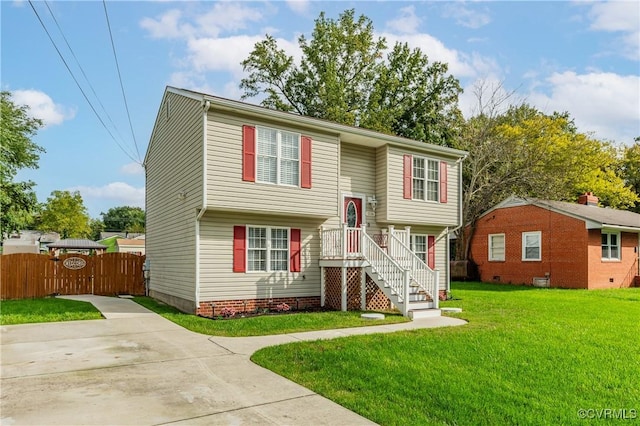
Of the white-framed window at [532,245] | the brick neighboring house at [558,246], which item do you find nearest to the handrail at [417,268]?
the brick neighboring house at [558,246]

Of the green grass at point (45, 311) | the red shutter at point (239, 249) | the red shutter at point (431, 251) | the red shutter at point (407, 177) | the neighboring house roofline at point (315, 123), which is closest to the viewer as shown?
the green grass at point (45, 311)

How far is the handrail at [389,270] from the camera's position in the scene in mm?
11461

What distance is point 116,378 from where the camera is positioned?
230 inches

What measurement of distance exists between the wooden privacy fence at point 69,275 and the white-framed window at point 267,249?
7.59 meters

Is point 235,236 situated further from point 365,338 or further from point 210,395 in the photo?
point 210,395

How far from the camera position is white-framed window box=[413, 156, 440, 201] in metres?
15.3

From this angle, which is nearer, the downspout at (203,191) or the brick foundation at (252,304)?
the downspout at (203,191)

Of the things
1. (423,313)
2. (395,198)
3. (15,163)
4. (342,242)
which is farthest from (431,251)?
(15,163)

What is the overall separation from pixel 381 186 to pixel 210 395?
10588 millimetres

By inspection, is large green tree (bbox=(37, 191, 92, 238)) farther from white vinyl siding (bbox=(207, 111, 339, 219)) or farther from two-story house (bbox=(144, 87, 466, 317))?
white vinyl siding (bbox=(207, 111, 339, 219))

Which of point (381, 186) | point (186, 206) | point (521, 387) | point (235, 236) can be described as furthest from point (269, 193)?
point (521, 387)

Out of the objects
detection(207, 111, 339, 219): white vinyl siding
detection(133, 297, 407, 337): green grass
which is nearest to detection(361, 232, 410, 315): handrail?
detection(133, 297, 407, 337): green grass

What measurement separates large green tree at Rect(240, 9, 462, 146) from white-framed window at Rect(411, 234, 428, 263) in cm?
1629

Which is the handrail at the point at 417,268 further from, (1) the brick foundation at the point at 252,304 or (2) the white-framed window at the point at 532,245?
(2) the white-framed window at the point at 532,245
